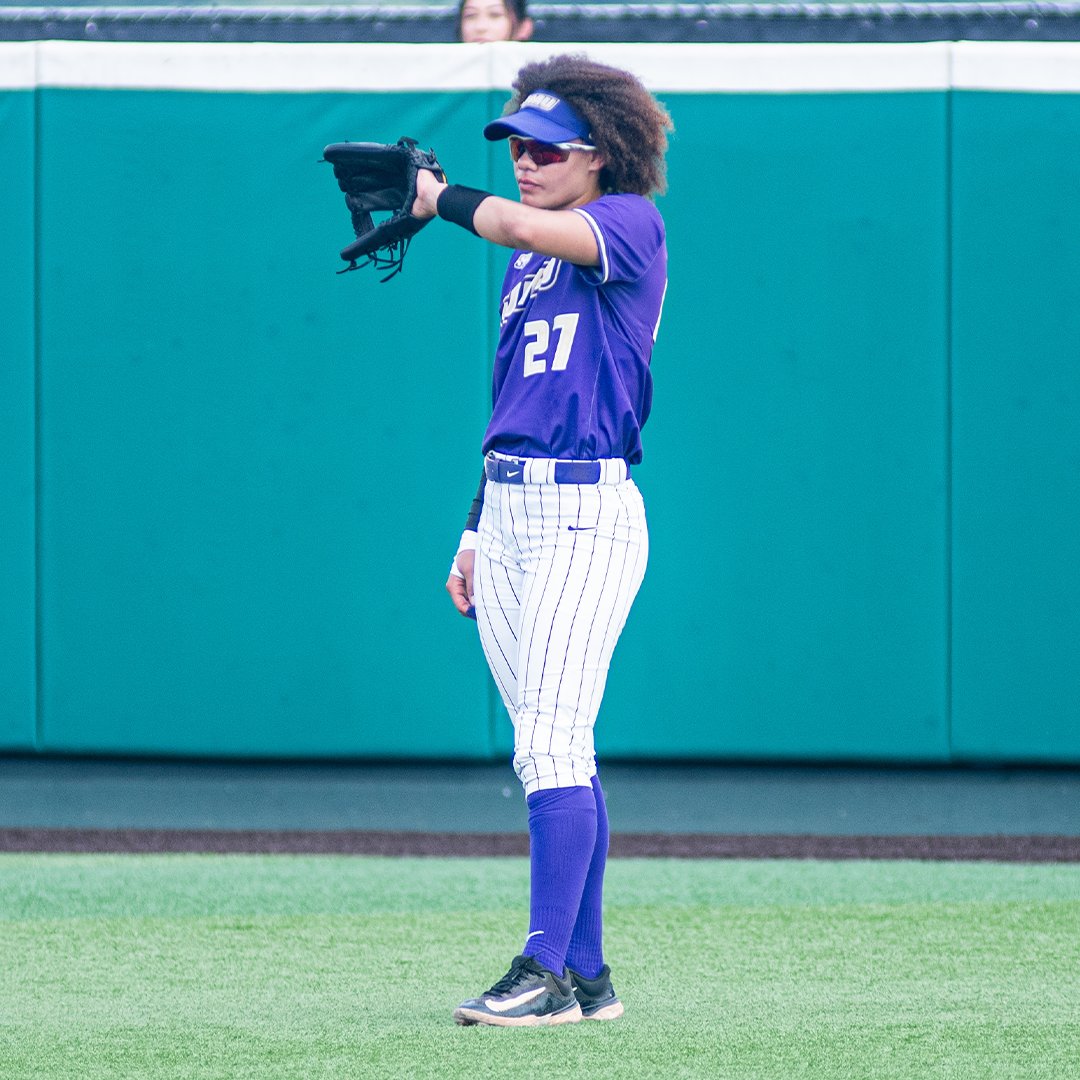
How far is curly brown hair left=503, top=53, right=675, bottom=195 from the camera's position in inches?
115

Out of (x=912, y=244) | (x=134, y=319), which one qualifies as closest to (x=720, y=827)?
(x=912, y=244)

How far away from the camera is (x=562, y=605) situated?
2.85 metres

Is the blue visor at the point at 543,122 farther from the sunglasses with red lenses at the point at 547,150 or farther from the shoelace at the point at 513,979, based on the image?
the shoelace at the point at 513,979

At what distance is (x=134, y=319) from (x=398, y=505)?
0.93 meters

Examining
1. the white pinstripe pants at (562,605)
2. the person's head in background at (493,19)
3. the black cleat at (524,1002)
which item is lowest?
the black cleat at (524,1002)

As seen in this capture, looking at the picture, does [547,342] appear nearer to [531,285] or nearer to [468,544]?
[531,285]

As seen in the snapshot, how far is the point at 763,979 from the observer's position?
328 centimetres

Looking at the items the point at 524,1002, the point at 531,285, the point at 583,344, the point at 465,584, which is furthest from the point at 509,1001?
the point at 531,285

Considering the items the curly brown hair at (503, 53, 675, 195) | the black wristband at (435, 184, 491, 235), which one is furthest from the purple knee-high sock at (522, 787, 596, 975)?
the curly brown hair at (503, 53, 675, 195)

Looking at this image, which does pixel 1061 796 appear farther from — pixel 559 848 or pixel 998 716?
pixel 559 848

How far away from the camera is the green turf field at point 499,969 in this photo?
2.62m

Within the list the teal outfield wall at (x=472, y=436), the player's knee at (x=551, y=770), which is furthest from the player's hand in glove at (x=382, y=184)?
the teal outfield wall at (x=472, y=436)

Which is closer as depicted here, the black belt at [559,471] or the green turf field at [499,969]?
the green turf field at [499,969]

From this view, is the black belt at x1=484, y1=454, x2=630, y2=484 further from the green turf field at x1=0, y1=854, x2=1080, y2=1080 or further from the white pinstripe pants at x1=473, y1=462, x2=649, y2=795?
the green turf field at x1=0, y1=854, x2=1080, y2=1080
